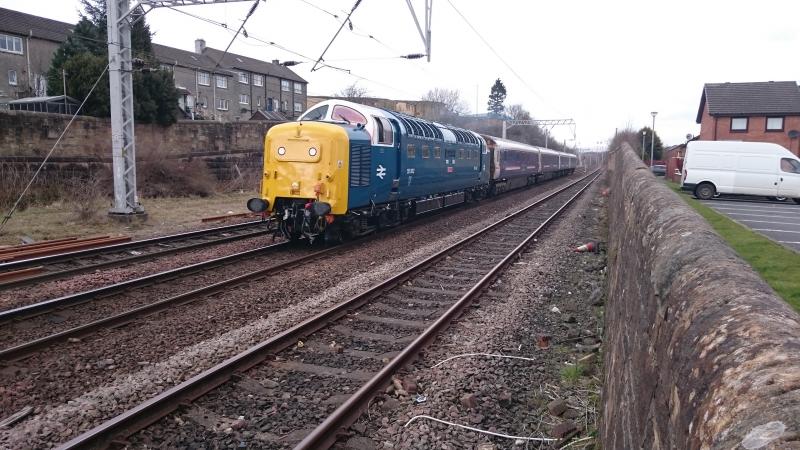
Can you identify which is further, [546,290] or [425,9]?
[425,9]

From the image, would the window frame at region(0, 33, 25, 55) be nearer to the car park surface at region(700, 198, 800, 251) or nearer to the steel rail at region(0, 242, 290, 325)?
the steel rail at region(0, 242, 290, 325)

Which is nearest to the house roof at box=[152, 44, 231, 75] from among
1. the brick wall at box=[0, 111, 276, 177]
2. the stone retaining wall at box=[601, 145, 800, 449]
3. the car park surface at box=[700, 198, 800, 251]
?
the brick wall at box=[0, 111, 276, 177]

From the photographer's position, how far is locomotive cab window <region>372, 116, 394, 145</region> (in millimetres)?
13008

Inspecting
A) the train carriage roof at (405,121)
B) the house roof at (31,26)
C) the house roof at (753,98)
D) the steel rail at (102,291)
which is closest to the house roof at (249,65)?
the house roof at (31,26)

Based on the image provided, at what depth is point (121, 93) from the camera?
14.9 metres

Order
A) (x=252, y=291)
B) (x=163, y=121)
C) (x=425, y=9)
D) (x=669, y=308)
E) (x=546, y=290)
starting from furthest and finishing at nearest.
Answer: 1. (x=163, y=121)
2. (x=425, y=9)
3. (x=546, y=290)
4. (x=252, y=291)
5. (x=669, y=308)

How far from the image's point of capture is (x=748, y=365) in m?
1.45

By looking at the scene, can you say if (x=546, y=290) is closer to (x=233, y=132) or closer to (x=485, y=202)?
(x=485, y=202)

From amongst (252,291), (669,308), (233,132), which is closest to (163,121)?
(233,132)

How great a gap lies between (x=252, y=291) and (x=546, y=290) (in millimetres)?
4658

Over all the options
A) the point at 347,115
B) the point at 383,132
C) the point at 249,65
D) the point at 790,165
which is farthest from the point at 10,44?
the point at 790,165

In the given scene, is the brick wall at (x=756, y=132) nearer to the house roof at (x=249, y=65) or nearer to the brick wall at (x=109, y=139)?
the brick wall at (x=109, y=139)

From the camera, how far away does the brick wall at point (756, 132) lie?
3700 cm

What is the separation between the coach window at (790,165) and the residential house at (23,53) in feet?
132
